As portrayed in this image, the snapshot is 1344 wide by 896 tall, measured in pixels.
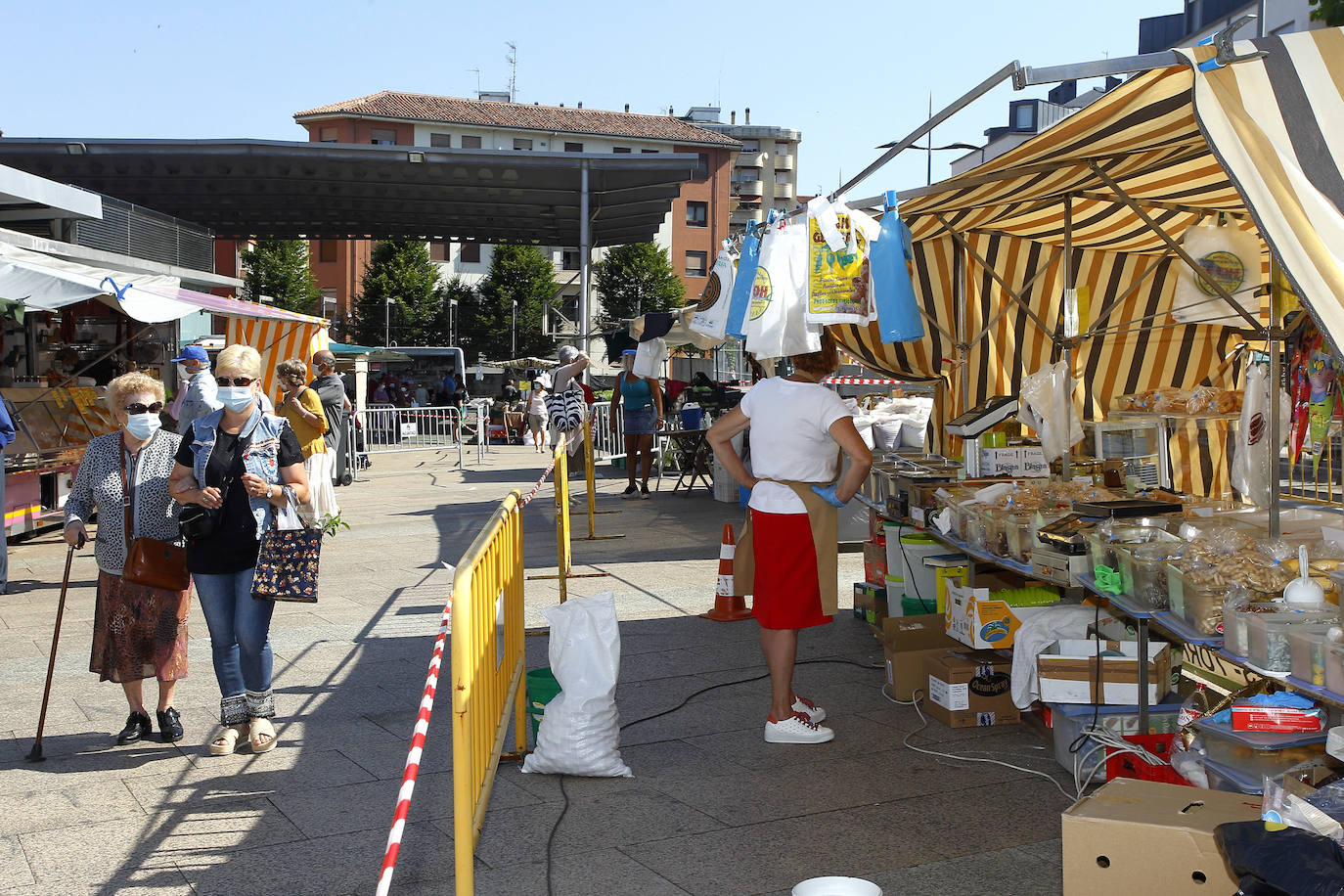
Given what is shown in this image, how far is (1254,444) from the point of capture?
6105 millimetres

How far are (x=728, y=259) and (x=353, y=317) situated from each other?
5909cm

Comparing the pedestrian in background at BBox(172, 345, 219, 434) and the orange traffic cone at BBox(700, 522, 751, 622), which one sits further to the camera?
the pedestrian in background at BBox(172, 345, 219, 434)

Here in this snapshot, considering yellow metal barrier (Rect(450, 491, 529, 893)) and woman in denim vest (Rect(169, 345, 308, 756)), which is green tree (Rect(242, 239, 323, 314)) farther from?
yellow metal barrier (Rect(450, 491, 529, 893))

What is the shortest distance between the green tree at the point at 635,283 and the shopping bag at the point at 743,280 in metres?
61.6

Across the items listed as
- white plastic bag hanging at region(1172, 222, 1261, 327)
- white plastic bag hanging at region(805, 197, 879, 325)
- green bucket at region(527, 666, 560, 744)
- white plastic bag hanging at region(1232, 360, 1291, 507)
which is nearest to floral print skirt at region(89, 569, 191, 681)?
green bucket at region(527, 666, 560, 744)

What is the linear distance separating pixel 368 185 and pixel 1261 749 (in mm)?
19966

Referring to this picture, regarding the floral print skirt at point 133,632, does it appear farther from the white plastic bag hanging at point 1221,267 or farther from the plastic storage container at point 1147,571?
the white plastic bag hanging at point 1221,267

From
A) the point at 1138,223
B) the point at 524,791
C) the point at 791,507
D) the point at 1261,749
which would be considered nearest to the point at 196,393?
the point at 524,791

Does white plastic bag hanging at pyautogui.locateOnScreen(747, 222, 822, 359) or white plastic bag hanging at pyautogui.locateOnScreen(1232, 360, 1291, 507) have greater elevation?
white plastic bag hanging at pyautogui.locateOnScreen(747, 222, 822, 359)

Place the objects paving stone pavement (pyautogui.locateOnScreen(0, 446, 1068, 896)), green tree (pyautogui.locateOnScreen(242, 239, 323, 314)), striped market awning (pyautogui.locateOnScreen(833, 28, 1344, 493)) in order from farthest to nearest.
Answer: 1. green tree (pyautogui.locateOnScreen(242, 239, 323, 314))
2. paving stone pavement (pyautogui.locateOnScreen(0, 446, 1068, 896))
3. striped market awning (pyautogui.locateOnScreen(833, 28, 1344, 493))

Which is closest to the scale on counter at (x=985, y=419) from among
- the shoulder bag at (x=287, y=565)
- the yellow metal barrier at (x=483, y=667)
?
the yellow metal barrier at (x=483, y=667)

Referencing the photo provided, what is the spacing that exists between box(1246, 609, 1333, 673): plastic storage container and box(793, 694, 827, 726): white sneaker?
7.11 feet

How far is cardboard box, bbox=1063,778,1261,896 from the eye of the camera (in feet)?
10.3

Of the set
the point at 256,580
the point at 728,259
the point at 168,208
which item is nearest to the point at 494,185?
the point at 168,208
